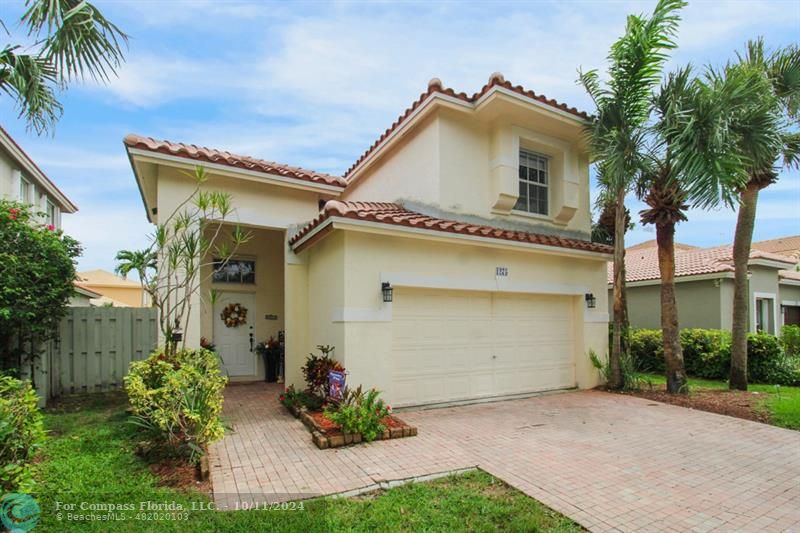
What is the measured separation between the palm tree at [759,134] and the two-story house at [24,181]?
18.8m

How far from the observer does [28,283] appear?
24.2 feet

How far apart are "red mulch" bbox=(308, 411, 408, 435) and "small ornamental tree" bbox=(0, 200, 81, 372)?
531cm

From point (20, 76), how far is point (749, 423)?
45.3 feet

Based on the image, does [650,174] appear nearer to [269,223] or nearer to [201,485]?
[269,223]

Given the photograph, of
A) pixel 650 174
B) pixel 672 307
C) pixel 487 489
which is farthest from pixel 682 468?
pixel 650 174

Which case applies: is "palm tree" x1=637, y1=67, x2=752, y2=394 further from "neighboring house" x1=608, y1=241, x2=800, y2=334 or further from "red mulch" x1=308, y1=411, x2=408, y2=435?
"red mulch" x1=308, y1=411, x2=408, y2=435

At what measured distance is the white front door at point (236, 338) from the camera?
38.7 ft

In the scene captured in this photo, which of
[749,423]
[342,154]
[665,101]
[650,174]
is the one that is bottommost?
[749,423]

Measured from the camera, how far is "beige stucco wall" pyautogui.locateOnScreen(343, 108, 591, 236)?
9922 millimetres

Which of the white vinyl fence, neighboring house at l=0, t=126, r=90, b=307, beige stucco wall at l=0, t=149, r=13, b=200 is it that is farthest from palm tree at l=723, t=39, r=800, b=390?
beige stucco wall at l=0, t=149, r=13, b=200

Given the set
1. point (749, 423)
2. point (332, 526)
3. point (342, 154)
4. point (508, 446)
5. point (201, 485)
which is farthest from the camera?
point (342, 154)

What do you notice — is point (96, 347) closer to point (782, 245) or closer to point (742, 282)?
point (742, 282)

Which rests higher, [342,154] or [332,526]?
[342,154]

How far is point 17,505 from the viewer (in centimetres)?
338
